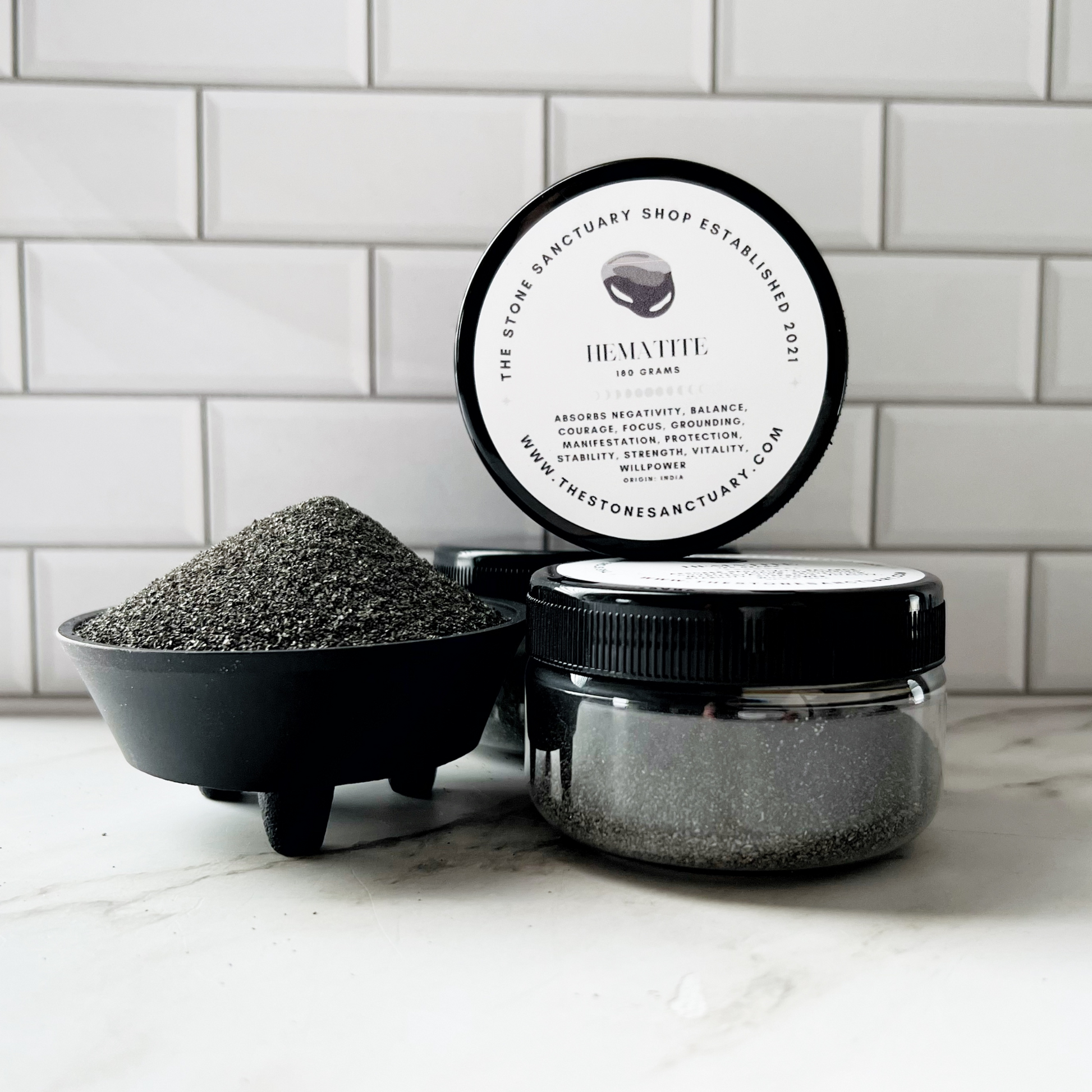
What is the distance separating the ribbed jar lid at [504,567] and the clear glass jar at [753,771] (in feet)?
0.57

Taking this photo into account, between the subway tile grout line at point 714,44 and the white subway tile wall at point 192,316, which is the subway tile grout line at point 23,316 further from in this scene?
the subway tile grout line at point 714,44

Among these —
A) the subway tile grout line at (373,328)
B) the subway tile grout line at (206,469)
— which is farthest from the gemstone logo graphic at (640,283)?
the subway tile grout line at (206,469)

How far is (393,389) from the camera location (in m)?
0.80

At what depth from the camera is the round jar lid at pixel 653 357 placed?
23.0 inches

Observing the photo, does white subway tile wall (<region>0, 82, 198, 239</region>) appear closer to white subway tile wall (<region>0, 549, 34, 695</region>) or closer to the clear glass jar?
white subway tile wall (<region>0, 549, 34, 695</region>)

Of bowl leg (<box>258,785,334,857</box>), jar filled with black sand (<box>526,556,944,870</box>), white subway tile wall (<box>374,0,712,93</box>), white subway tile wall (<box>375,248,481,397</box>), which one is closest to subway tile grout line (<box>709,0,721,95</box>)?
white subway tile wall (<box>374,0,712,93</box>)

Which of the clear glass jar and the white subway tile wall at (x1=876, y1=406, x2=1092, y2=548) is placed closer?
the clear glass jar

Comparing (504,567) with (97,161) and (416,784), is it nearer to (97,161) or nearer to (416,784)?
(416,784)

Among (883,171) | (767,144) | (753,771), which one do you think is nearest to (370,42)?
(767,144)

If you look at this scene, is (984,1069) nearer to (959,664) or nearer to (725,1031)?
(725,1031)

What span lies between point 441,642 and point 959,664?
1.82 ft

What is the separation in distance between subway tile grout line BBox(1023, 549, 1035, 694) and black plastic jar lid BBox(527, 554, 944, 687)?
1.30ft

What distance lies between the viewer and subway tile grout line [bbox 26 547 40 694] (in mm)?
796

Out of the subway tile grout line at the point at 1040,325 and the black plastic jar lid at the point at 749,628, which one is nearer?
the black plastic jar lid at the point at 749,628
